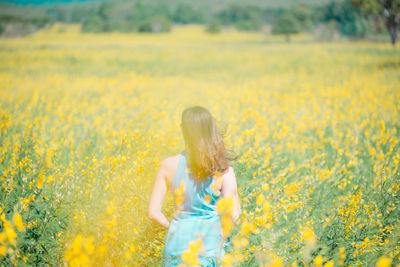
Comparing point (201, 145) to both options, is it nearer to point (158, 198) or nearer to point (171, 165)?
point (171, 165)

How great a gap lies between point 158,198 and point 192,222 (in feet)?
0.93

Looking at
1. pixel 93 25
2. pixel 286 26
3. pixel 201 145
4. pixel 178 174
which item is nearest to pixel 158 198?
pixel 178 174

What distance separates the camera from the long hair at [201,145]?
2.11 meters

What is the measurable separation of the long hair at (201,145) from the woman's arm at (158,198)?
8.0 inches

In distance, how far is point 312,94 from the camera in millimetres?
9852

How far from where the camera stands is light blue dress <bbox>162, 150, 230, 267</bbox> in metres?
2.01

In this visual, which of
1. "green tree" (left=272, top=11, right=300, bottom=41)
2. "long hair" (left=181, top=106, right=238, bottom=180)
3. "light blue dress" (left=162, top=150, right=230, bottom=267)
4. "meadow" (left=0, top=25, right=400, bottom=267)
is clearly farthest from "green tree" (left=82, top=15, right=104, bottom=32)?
"light blue dress" (left=162, top=150, right=230, bottom=267)

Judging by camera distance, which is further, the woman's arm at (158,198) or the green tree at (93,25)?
the green tree at (93,25)

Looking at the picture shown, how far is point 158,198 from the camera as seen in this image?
2141 mm

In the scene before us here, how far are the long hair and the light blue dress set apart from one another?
58 millimetres

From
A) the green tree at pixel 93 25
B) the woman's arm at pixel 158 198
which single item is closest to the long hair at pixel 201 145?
the woman's arm at pixel 158 198

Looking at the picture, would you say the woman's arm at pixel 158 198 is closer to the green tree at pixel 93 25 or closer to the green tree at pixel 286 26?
the green tree at pixel 93 25

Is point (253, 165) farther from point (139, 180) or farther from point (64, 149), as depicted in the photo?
point (64, 149)

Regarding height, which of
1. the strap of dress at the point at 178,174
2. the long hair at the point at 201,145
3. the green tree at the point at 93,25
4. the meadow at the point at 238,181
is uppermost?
the green tree at the point at 93,25
